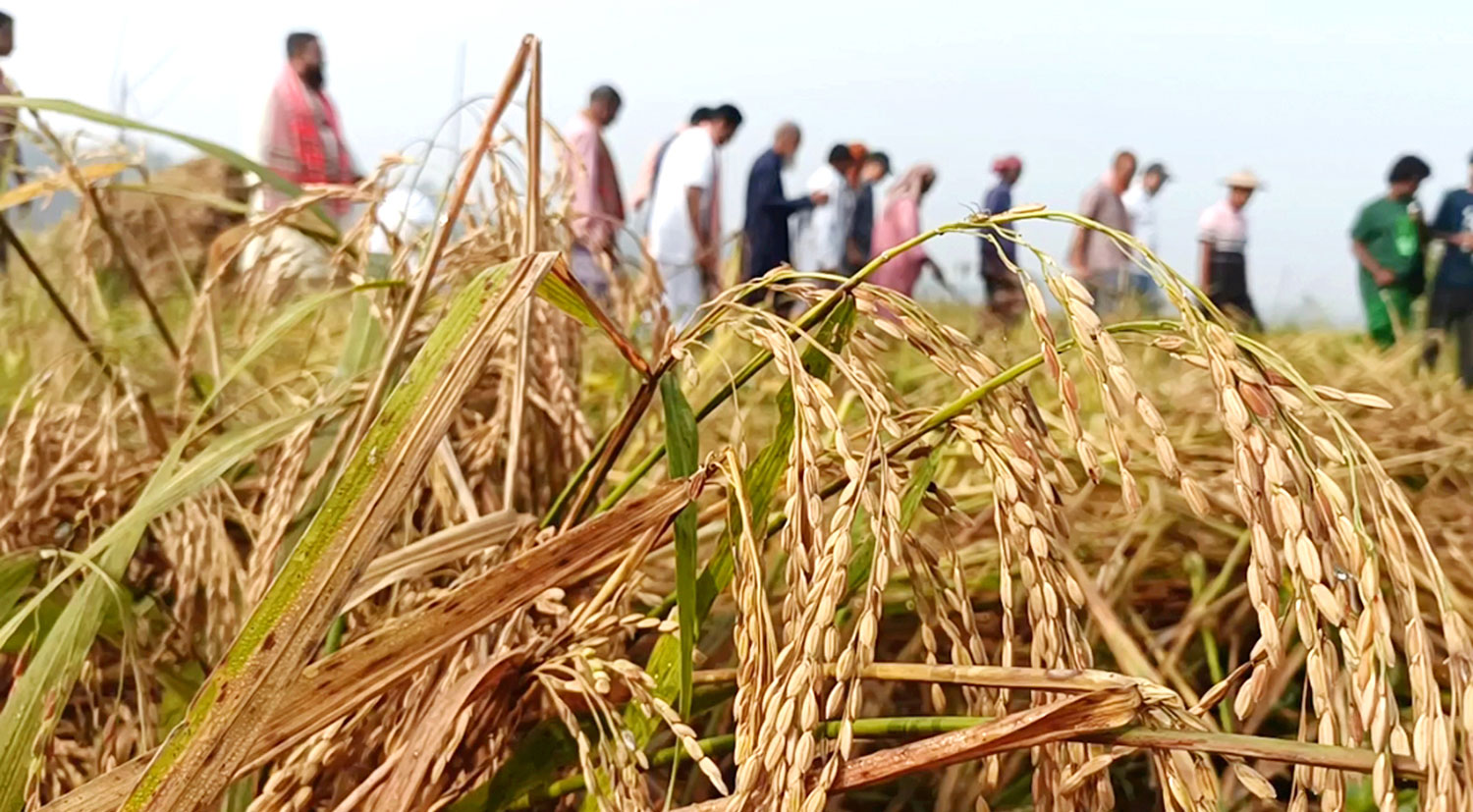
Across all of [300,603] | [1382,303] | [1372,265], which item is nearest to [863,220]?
[1372,265]

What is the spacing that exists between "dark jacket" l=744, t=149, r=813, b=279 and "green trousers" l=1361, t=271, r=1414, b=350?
2371 mm

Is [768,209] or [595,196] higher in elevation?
[595,196]

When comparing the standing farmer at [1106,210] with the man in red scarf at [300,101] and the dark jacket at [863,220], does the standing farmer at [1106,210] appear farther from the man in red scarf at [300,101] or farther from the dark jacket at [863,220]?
the man in red scarf at [300,101]

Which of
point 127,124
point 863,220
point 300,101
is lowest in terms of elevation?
point 863,220

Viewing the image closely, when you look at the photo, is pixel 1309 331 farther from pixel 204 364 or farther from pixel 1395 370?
pixel 204 364

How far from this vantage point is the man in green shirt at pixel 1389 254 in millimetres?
5020

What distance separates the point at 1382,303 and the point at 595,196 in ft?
10.2

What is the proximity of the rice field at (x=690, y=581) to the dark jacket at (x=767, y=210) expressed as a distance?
14.4 feet

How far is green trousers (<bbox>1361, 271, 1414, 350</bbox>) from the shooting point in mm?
4844

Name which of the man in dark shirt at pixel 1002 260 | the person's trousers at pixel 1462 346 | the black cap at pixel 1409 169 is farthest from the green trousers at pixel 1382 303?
the man in dark shirt at pixel 1002 260

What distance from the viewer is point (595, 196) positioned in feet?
13.5

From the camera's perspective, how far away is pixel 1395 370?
2.50 metres

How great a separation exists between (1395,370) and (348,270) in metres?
2.12

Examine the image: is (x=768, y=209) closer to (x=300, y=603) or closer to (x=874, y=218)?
(x=874, y=218)
